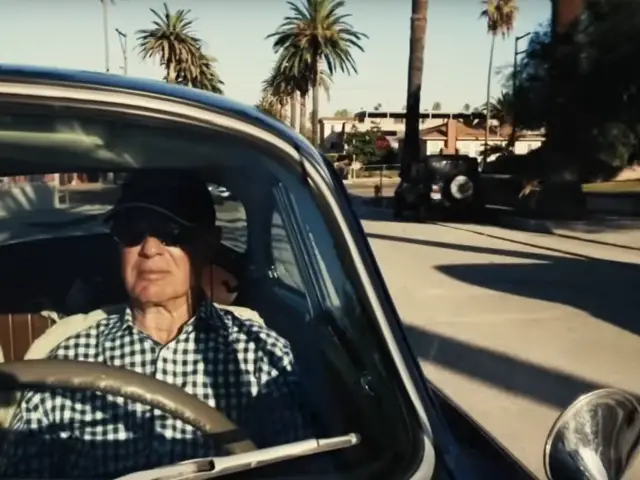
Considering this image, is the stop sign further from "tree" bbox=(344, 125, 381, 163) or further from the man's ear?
the man's ear

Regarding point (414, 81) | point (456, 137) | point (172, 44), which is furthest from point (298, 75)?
point (456, 137)

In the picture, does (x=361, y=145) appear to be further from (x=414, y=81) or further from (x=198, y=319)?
(x=198, y=319)

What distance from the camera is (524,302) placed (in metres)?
10.6

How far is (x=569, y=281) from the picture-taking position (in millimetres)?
12180

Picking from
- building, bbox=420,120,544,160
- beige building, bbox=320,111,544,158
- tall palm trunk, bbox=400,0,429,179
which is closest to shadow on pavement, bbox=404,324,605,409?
tall palm trunk, bbox=400,0,429,179

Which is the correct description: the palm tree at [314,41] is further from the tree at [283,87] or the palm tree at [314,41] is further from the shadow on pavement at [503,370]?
the shadow on pavement at [503,370]

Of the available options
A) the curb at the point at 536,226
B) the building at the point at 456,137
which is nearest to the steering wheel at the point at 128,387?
the curb at the point at 536,226

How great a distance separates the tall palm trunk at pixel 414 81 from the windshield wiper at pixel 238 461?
2598 centimetres

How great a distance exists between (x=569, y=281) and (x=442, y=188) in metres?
13.1

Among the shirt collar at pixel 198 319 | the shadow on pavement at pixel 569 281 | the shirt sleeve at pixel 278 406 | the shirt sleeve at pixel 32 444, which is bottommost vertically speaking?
the shadow on pavement at pixel 569 281

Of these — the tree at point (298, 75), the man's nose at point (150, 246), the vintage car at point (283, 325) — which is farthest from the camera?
the tree at point (298, 75)

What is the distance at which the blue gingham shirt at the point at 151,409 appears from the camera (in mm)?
1747

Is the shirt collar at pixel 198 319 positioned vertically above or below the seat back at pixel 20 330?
above

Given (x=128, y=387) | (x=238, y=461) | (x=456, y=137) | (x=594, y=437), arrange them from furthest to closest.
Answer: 1. (x=456, y=137)
2. (x=128, y=387)
3. (x=594, y=437)
4. (x=238, y=461)
